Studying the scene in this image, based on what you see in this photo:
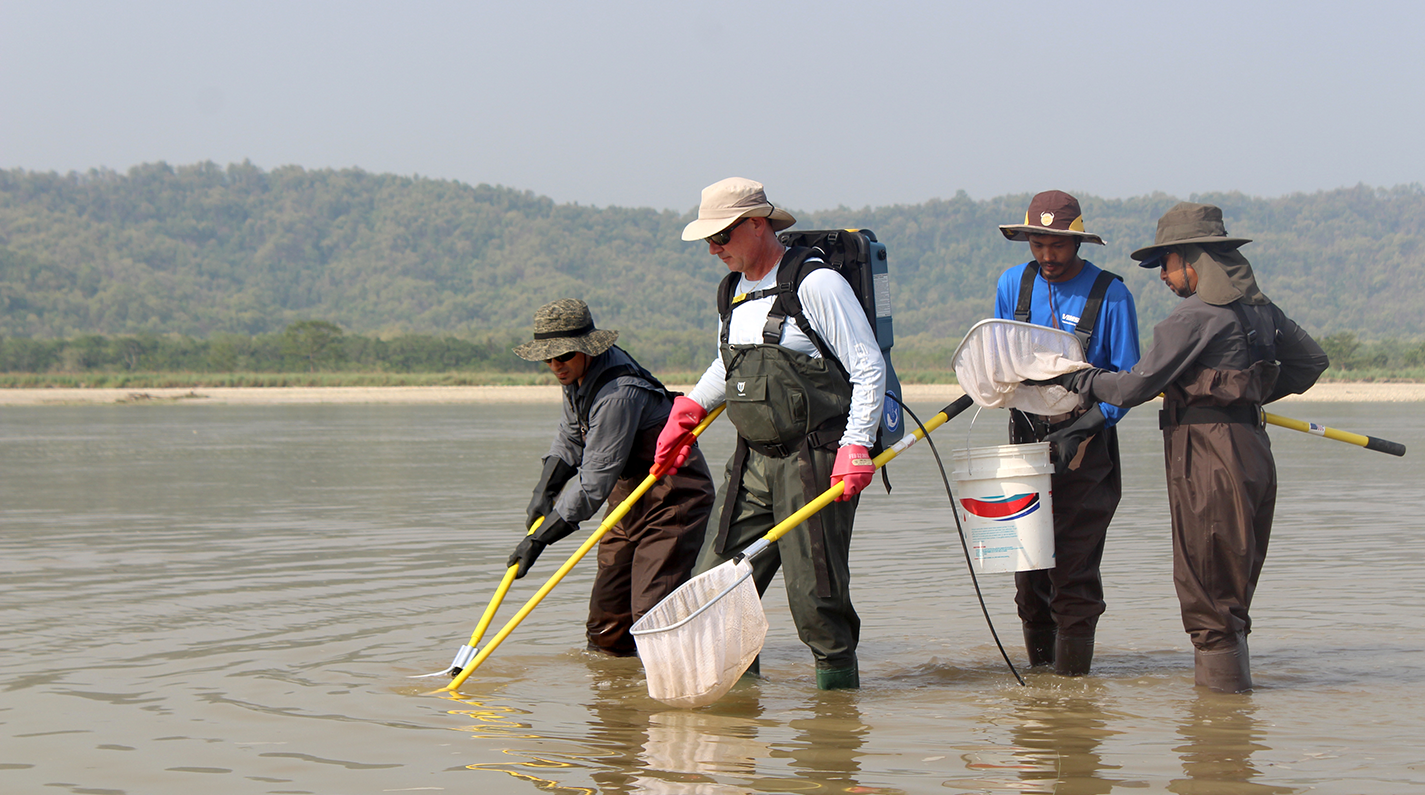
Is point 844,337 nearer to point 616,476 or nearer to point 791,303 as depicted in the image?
point 791,303

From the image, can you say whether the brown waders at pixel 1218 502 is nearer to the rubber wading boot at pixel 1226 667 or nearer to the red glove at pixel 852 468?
the rubber wading boot at pixel 1226 667

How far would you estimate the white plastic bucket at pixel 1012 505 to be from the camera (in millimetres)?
4820

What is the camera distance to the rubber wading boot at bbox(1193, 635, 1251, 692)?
15.7 ft

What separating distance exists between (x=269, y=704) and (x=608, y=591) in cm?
148

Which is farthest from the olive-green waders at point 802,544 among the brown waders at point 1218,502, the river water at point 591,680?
the brown waders at point 1218,502

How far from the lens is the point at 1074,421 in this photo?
4.95m

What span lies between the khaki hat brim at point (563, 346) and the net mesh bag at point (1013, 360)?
147cm

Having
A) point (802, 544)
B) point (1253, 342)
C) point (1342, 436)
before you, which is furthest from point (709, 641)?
point (1342, 436)

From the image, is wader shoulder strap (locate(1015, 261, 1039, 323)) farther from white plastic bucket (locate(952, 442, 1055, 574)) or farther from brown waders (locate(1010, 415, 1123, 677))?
white plastic bucket (locate(952, 442, 1055, 574))

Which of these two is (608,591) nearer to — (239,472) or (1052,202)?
(1052,202)

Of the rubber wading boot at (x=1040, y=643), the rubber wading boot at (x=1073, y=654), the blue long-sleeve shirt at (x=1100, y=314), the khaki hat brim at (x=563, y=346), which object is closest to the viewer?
the blue long-sleeve shirt at (x=1100, y=314)

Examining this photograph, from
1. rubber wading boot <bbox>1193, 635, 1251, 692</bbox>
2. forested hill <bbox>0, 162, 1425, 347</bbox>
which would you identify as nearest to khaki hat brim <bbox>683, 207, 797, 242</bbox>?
rubber wading boot <bbox>1193, 635, 1251, 692</bbox>

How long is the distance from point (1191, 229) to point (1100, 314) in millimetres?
502

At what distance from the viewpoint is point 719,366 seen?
5.07 metres
